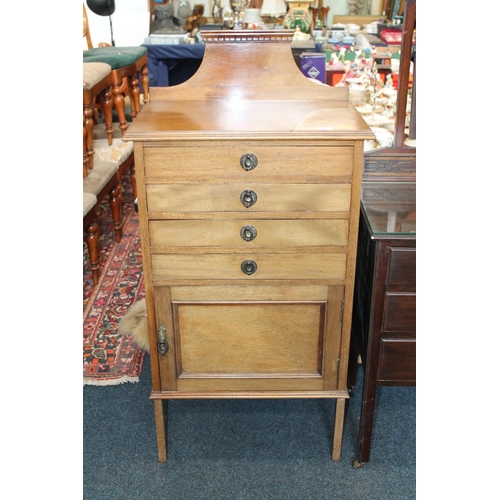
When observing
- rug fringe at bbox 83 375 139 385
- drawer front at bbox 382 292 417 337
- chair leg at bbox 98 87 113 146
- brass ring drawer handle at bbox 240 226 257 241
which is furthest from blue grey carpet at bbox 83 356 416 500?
chair leg at bbox 98 87 113 146

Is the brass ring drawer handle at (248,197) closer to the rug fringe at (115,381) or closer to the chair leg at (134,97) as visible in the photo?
the rug fringe at (115,381)

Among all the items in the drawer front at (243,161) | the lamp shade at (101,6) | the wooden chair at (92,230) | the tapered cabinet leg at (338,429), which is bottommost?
the tapered cabinet leg at (338,429)

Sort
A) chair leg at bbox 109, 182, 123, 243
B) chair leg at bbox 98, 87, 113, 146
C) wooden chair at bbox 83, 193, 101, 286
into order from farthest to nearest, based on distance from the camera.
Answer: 1. chair leg at bbox 98, 87, 113, 146
2. chair leg at bbox 109, 182, 123, 243
3. wooden chair at bbox 83, 193, 101, 286

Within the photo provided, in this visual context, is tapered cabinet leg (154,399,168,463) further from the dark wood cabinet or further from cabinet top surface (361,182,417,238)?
cabinet top surface (361,182,417,238)

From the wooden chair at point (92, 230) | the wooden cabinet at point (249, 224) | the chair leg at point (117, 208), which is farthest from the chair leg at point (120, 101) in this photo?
the wooden cabinet at point (249, 224)

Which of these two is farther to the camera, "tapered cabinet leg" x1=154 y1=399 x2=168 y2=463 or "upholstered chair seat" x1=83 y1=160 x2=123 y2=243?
"upholstered chair seat" x1=83 y1=160 x2=123 y2=243

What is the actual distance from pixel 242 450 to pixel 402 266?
86 centimetres

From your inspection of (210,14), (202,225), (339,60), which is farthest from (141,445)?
(210,14)

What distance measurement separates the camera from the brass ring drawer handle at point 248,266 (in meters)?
1.56

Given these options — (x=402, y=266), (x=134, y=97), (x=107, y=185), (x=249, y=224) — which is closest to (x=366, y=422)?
(x=402, y=266)

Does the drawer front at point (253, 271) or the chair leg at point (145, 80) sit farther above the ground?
the chair leg at point (145, 80)

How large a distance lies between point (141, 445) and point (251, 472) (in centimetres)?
39

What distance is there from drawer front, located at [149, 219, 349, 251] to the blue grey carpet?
2.57ft

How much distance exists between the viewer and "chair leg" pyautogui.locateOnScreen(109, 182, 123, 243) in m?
3.36
